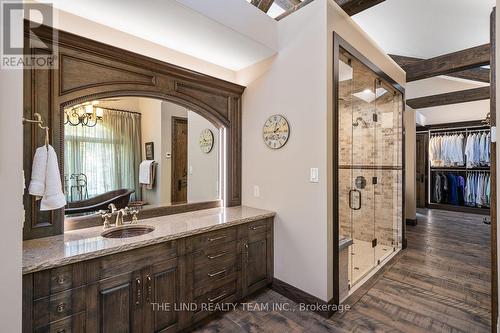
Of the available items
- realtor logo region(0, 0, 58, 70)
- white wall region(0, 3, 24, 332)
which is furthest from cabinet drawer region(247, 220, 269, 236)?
realtor logo region(0, 0, 58, 70)

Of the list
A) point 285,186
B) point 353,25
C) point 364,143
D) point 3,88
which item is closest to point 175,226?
point 285,186

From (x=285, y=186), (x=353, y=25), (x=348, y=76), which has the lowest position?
(x=285, y=186)

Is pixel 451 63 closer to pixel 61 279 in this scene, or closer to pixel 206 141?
pixel 206 141

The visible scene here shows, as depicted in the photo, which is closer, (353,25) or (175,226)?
(175,226)

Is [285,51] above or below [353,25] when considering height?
below

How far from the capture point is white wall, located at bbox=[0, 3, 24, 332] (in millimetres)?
1022

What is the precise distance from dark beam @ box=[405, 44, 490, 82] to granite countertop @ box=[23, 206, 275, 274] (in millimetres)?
3905

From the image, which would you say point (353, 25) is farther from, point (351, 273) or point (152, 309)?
point (152, 309)

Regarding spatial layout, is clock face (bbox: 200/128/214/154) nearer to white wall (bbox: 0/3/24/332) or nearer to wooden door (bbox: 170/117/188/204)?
wooden door (bbox: 170/117/188/204)

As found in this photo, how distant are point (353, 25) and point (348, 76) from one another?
0.51m

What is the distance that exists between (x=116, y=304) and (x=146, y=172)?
1.18m

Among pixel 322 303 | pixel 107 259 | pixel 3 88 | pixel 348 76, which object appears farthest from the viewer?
pixel 348 76

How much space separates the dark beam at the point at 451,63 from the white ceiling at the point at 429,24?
0.09 m

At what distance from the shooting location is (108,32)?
6.77 feet
